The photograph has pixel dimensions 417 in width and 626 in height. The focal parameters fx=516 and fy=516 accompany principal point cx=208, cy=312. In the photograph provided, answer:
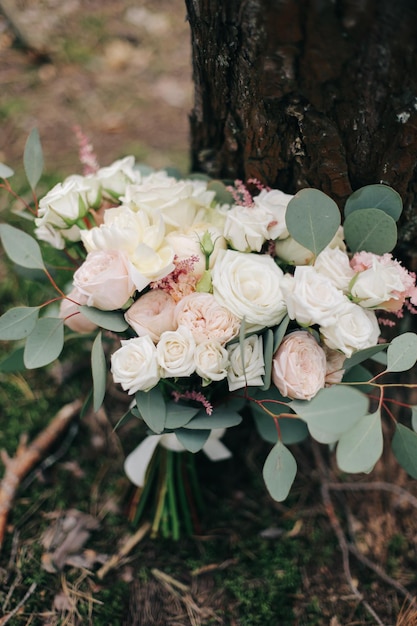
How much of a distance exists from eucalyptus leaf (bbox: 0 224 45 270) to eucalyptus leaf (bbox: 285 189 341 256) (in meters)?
0.54

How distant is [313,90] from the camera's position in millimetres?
1006

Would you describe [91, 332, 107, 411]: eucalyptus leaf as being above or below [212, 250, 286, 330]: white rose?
below

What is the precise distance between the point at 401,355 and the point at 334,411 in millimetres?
186

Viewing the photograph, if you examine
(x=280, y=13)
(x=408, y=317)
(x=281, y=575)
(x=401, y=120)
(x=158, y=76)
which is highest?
(x=280, y=13)

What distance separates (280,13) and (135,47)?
2152mm

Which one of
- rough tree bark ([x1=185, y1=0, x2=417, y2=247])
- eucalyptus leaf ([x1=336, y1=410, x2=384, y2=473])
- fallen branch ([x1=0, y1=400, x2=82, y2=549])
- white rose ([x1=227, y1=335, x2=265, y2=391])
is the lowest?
fallen branch ([x1=0, y1=400, x2=82, y2=549])

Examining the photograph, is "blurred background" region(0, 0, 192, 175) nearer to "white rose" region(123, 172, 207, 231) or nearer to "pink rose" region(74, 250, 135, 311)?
"white rose" region(123, 172, 207, 231)

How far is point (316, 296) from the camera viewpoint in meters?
0.93

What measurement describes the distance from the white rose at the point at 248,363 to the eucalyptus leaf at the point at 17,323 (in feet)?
1.36

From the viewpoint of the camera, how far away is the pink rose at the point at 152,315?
3.27ft

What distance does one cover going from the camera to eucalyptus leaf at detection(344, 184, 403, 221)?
3.48 ft

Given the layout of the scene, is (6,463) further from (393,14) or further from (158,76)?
(158,76)

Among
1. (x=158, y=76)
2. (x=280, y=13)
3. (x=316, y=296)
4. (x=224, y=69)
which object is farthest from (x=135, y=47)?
(x=316, y=296)

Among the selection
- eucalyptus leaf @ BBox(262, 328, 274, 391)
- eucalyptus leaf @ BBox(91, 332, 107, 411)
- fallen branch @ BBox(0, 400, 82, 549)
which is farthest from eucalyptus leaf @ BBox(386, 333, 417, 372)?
fallen branch @ BBox(0, 400, 82, 549)
